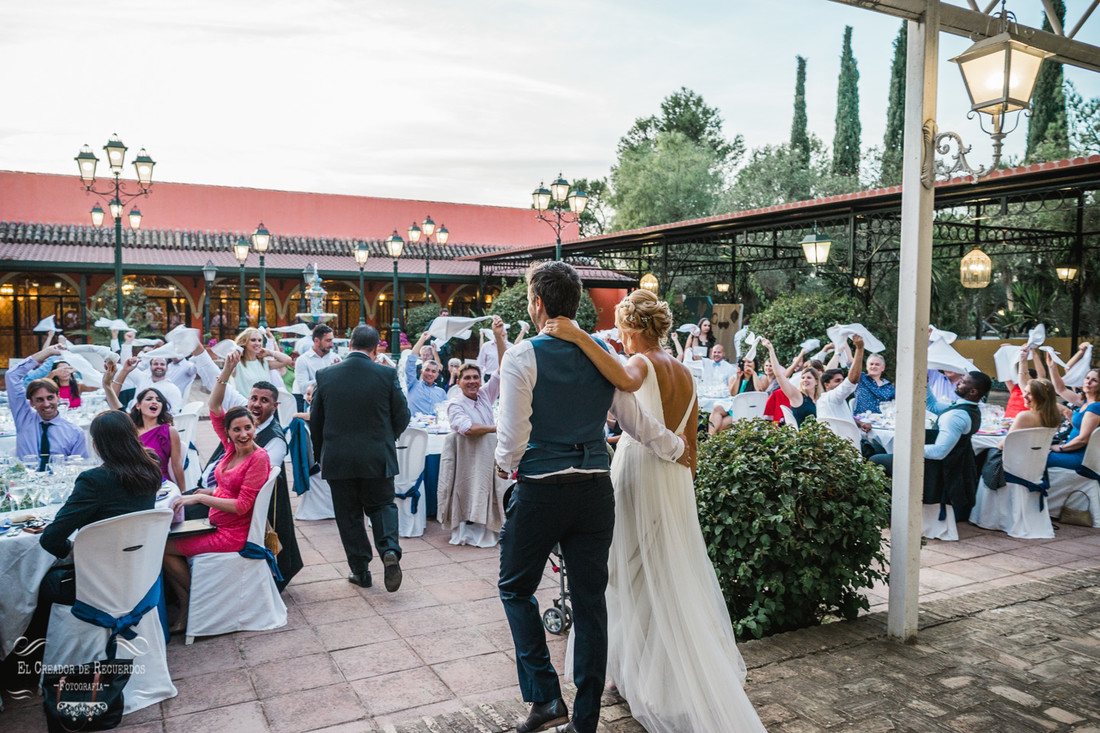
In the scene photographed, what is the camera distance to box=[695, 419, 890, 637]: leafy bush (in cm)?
332

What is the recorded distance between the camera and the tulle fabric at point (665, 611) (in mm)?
2578

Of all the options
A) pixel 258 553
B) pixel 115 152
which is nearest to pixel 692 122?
pixel 115 152

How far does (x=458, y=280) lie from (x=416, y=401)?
17708 mm

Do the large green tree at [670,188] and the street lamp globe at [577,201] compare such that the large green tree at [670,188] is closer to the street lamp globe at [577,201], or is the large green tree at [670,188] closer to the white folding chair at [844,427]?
the street lamp globe at [577,201]

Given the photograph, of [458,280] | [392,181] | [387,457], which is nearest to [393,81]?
[387,457]

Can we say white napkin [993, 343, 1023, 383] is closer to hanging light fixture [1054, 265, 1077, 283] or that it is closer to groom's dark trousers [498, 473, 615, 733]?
groom's dark trousers [498, 473, 615, 733]

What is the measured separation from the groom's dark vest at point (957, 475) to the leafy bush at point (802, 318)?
499 centimetres

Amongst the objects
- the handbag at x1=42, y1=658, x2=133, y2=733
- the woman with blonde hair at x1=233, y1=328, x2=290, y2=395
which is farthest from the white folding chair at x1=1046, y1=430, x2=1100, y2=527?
the woman with blonde hair at x1=233, y1=328, x2=290, y2=395

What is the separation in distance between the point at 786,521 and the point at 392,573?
227 centimetres

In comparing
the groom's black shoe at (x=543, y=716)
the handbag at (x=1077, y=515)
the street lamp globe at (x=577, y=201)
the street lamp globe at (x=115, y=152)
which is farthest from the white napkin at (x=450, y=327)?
the street lamp globe at (x=115, y=152)

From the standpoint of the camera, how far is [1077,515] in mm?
6090

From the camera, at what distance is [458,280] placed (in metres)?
24.5

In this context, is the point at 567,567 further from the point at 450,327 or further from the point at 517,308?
the point at 517,308

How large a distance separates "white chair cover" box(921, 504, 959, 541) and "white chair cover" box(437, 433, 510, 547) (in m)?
3.17
